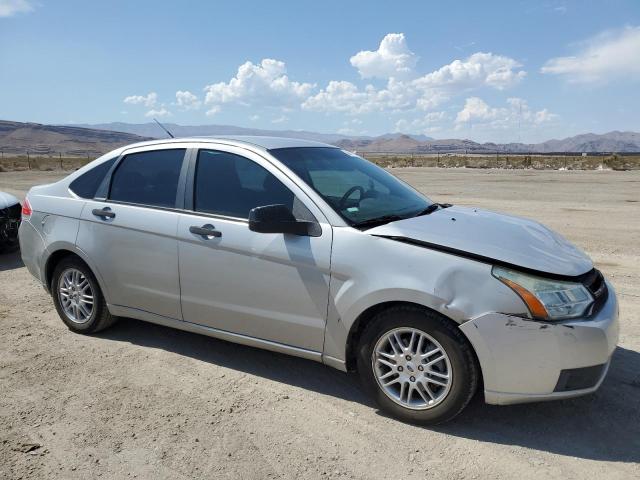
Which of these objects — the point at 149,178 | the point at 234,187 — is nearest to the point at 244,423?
the point at 234,187

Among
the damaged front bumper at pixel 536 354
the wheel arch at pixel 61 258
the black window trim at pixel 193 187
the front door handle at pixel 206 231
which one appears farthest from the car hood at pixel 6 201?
the damaged front bumper at pixel 536 354

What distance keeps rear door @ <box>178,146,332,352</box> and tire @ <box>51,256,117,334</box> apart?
1.08 m

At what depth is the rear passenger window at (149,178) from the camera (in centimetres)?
436

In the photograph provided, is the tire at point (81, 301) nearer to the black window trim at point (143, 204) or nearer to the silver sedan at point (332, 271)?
the silver sedan at point (332, 271)

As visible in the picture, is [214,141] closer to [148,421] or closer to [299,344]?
[299,344]

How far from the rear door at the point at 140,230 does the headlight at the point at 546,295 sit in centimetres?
241

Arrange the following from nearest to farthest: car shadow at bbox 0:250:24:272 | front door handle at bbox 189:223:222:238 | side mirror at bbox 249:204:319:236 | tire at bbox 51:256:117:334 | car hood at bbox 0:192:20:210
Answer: side mirror at bbox 249:204:319:236 < front door handle at bbox 189:223:222:238 < tire at bbox 51:256:117:334 < car shadow at bbox 0:250:24:272 < car hood at bbox 0:192:20:210

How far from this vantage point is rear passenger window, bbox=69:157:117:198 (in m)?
4.83

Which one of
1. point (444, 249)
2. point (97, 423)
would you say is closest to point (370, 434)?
point (444, 249)

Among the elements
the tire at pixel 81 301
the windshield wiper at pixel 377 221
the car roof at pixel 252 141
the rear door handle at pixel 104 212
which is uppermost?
the car roof at pixel 252 141

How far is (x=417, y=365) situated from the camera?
10.7ft

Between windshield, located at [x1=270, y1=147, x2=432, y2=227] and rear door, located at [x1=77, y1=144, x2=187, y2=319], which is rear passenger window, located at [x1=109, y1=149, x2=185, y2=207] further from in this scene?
windshield, located at [x1=270, y1=147, x2=432, y2=227]

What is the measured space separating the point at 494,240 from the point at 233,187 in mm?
1892

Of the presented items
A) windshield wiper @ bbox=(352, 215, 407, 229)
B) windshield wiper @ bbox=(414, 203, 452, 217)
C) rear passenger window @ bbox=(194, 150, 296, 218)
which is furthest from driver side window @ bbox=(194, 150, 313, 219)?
windshield wiper @ bbox=(414, 203, 452, 217)
